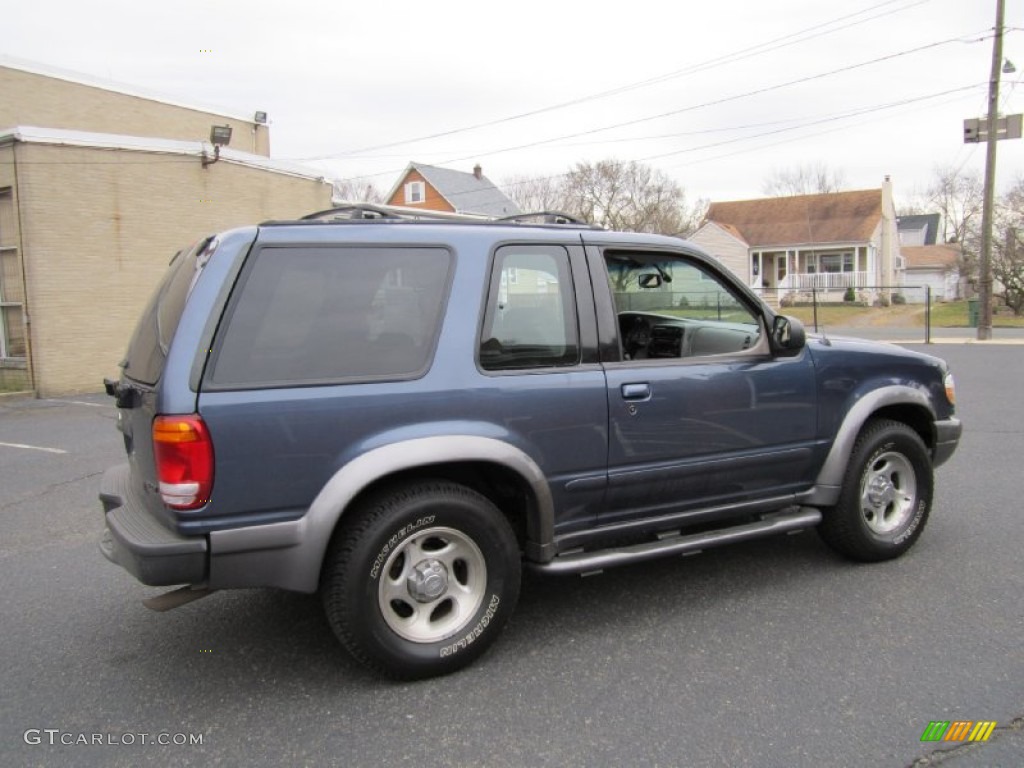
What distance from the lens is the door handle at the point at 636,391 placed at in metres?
3.60

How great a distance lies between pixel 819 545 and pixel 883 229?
148 feet

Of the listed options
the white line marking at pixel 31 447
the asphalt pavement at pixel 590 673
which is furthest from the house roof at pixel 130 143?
the asphalt pavement at pixel 590 673

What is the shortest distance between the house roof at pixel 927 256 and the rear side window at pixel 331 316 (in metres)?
62.0

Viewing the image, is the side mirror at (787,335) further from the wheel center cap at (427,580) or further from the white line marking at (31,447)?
the white line marking at (31,447)

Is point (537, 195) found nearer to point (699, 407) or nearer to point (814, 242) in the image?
point (814, 242)

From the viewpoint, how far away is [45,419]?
10891mm

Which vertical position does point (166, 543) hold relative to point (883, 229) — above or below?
below

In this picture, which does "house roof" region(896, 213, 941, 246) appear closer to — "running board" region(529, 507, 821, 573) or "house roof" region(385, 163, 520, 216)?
"house roof" region(385, 163, 520, 216)

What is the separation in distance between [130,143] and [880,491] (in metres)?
13.8

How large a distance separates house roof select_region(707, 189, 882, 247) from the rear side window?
43064 millimetres

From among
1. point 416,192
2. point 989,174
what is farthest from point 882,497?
point 416,192

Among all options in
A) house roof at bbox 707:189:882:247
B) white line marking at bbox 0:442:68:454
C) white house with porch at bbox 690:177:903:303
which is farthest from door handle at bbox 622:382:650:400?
house roof at bbox 707:189:882:247

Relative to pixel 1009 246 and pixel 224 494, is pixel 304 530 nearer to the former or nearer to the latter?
pixel 224 494

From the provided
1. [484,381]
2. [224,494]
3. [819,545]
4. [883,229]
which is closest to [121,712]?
[224,494]
